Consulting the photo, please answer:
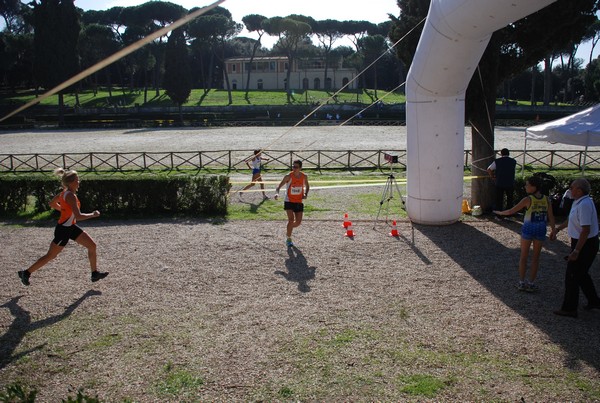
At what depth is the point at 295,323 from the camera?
563 cm

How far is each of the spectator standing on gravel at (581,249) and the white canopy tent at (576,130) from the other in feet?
19.8

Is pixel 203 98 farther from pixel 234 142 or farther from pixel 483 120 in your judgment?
Answer: pixel 483 120

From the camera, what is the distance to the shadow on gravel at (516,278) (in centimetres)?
514

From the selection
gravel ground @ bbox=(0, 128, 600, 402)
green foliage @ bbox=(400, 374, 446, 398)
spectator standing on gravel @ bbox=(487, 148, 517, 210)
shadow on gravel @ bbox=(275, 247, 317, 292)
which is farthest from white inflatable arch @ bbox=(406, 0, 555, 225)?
green foliage @ bbox=(400, 374, 446, 398)

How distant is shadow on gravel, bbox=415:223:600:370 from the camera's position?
16.9 ft

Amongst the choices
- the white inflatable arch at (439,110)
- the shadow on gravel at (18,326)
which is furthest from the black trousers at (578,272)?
the shadow on gravel at (18,326)

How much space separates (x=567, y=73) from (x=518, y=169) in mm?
68928

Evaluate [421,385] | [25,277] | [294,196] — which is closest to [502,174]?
[294,196]

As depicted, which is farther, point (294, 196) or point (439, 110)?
point (439, 110)

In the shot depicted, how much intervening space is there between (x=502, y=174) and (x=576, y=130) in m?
2.18

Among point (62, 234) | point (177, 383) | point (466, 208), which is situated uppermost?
point (62, 234)

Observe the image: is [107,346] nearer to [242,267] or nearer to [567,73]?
[242,267]

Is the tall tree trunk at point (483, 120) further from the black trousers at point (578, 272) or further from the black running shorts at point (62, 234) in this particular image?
the black running shorts at point (62, 234)

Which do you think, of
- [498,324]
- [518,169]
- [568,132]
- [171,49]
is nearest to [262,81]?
[171,49]
